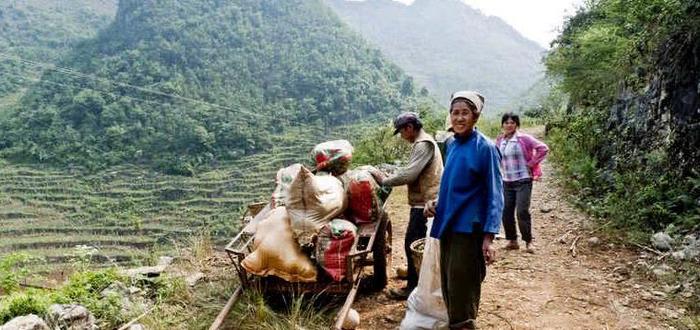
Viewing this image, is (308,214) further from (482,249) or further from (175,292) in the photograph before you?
(175,292)

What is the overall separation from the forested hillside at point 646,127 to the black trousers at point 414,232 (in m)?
2.35

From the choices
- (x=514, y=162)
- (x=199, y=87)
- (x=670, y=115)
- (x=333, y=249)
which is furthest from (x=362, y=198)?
(x=199, y=87)

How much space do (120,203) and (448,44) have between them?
11176cm

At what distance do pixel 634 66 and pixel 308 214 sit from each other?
5258 millimetres

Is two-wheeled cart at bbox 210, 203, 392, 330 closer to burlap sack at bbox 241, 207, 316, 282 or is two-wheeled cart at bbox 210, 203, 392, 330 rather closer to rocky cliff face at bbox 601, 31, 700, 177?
burlap sack at bbox 241, 207, 316, 282

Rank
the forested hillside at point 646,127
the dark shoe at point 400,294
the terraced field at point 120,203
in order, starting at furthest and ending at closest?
the terraced field at point 120,203 → the forested hillside at point 646,127 → the dark shoe at point 400,294

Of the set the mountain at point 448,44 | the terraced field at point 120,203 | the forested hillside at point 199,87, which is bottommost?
the terraced field at point 120,203

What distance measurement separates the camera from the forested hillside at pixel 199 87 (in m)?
42.0

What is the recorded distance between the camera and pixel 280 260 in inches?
119

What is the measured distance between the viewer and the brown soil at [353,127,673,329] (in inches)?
129

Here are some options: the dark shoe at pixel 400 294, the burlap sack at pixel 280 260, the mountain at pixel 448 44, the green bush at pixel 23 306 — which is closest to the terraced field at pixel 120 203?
the green bush at pixel 23 306

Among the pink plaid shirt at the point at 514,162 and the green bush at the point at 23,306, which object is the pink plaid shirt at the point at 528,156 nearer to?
the pink plaid shirt at the point at 514,162

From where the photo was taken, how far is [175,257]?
5086 millimetres

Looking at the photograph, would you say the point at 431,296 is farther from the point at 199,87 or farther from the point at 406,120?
the point at 199,87
